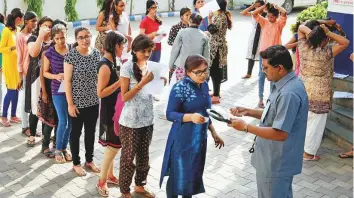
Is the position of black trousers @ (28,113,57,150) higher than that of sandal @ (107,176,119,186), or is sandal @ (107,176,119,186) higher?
black trousers @ (28,113,57,150)

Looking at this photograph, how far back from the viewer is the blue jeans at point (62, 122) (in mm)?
5037

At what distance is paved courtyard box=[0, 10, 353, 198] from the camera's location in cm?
473

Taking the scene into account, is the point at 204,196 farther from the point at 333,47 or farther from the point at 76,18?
the point at 76,18

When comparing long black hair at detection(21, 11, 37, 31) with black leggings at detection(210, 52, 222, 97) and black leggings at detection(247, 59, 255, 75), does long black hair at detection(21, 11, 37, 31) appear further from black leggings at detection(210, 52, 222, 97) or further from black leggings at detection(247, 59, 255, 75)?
black leggings at detection(247, 59, 255, 75)

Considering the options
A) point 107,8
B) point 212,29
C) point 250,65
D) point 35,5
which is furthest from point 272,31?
point 35,5

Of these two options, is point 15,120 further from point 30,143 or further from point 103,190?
point 103,190

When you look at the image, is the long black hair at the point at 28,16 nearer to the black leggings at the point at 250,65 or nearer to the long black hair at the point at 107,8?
the long black hair at the point at 107,8

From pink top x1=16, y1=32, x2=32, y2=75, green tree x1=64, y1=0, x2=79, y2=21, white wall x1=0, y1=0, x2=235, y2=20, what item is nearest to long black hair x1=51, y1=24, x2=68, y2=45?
pink top x1=16, y1=32, x2=32, y2=75

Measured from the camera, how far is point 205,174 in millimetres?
5152

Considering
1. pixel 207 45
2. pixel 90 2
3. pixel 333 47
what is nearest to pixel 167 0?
pixel 90 2

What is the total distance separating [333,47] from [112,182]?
2.93 meters

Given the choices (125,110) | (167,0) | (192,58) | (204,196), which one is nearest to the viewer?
(192,58)

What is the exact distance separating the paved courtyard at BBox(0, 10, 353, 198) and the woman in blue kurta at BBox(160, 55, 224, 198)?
0.79 meters

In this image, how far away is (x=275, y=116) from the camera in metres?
3.24
